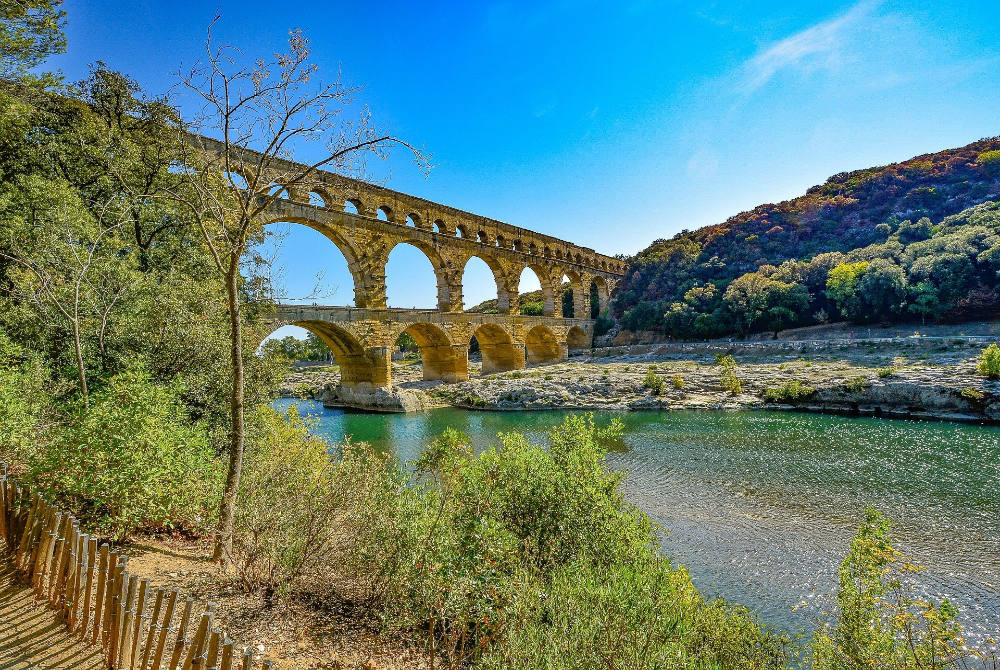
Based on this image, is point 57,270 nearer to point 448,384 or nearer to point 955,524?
point 955,524

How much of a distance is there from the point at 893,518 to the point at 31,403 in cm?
1323

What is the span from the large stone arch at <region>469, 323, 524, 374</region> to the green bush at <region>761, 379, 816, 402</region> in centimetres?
1452

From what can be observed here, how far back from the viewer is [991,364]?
1507cm

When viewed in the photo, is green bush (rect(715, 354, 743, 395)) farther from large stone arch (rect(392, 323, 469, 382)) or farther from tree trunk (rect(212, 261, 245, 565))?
tree trunk (rect(212, 261, 245, 565))

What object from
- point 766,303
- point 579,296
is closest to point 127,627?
point 766,303

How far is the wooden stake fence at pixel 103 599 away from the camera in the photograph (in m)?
2.24

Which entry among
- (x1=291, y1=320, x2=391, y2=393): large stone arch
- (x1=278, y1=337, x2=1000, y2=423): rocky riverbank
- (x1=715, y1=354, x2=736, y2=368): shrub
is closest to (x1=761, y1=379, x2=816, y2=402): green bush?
(x1=278, y1=337, x2=1000, y2=423): rocky riverbank

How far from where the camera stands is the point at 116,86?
33.6 feet

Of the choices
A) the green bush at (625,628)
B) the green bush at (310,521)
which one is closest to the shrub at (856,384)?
the green bush at (625,628)

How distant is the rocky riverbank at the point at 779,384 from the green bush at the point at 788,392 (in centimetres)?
4

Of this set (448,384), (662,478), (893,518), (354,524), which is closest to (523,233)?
(448,384)

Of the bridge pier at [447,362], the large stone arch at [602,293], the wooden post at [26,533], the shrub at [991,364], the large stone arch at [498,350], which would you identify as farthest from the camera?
the large stone arch at [602,293]

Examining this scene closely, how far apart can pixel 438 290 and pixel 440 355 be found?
12.6 ft

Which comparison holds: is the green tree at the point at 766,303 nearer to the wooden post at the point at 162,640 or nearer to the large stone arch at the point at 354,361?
the large stone arch at the point at 354,361
